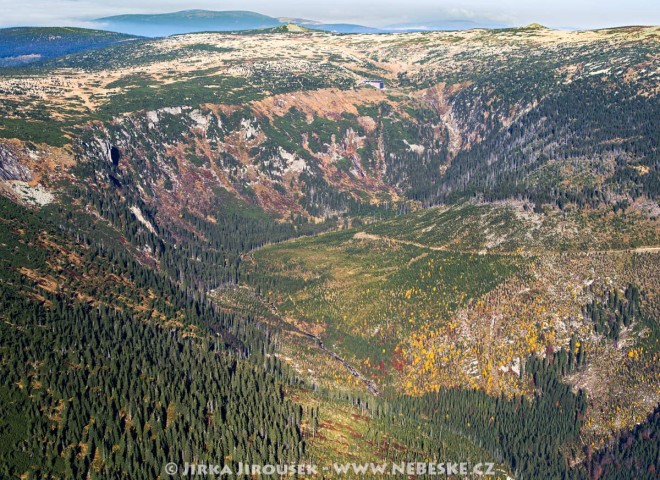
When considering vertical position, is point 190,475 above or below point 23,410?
below

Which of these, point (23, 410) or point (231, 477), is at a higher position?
point (23, 410)

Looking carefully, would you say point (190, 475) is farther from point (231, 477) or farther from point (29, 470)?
point (29, 470)

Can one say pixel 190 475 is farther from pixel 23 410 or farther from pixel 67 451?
pixel 23 410

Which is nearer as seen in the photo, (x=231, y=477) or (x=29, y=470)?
(x=29, y=470)

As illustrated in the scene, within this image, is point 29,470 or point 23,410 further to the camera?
point 23,410

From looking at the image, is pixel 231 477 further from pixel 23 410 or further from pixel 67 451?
pixel 23 410

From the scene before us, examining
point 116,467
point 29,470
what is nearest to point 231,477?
point 116,467

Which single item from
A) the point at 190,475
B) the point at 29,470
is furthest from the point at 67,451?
the point at 190,475
